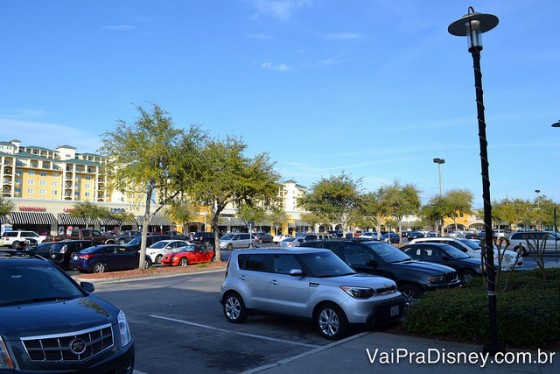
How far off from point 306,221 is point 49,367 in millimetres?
92972

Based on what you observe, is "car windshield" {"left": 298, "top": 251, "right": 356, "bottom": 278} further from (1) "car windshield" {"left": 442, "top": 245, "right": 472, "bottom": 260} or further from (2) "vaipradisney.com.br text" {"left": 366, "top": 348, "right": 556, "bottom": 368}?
(1) "car windshield" {"left": 442, "top": 245, "right": 472, "bottom": 260}

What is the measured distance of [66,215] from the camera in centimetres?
6981

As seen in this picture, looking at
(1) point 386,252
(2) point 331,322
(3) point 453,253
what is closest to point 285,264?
(2) point 331,322

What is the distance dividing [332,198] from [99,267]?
2331 cm

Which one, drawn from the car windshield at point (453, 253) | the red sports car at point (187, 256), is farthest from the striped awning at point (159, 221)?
the car windshield at point (453, 253)

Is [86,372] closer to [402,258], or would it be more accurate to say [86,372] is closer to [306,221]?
[402,258]

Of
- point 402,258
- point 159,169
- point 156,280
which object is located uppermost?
point 159,169

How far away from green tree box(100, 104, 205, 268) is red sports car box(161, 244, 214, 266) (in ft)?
12.9

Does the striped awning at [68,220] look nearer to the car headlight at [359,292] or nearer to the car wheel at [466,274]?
the car wheel at [466,274]

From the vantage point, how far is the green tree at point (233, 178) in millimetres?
26594

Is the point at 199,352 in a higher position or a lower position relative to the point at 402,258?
lower

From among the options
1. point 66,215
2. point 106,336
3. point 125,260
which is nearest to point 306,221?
point 66,215

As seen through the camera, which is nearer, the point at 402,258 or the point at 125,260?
the point at 402,258

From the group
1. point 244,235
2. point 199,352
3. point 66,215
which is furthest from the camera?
point 66,215
